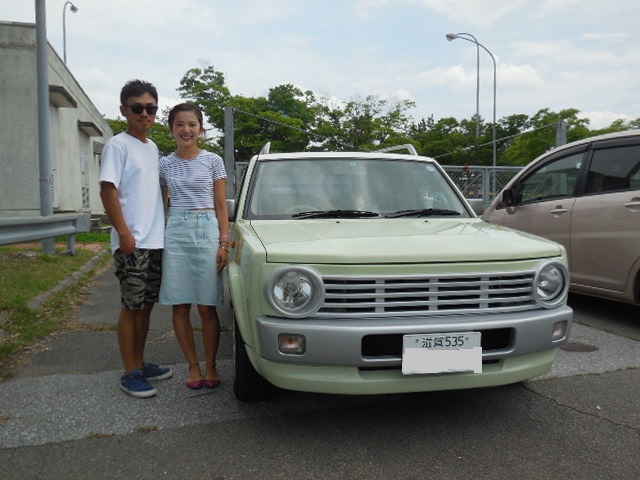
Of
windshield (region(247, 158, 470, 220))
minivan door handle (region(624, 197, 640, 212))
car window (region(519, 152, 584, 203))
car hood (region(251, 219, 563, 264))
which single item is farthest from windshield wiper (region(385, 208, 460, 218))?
car window (region(519, 152, 584, 203))

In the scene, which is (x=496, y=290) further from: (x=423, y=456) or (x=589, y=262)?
(x=589, y=262)

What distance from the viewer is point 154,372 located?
3363 mm

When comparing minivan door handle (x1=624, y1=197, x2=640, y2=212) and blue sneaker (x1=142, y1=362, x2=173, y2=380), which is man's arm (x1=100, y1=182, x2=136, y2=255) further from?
minivan door handle (x1=624, y1=197, x2=640, y2=212)

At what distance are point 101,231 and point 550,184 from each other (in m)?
11.9

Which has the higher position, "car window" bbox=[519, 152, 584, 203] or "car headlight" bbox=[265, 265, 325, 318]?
"car window" bbox=[519, 152, 584, 203]

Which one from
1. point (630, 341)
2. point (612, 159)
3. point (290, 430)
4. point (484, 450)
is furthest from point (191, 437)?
point (612, 159)

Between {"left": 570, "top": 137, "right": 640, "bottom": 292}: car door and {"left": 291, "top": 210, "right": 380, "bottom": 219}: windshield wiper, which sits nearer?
{"left": 291, "top": 210, "right": 380, "bottom": 219}: windshield wiper

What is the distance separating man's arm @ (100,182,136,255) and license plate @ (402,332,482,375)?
162cm

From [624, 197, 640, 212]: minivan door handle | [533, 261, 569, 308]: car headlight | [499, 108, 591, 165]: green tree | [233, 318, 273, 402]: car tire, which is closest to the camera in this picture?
[533, 261, 569, 308]: car headlight

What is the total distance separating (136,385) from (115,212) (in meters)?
1.03

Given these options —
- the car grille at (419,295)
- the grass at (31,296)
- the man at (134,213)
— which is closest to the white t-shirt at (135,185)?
the man at (134,213)

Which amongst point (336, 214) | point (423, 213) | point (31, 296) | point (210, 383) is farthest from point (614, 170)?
point (31, 296)

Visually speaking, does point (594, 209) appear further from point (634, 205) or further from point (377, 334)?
point (377, 334)

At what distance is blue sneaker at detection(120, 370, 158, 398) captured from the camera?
3039 mm
